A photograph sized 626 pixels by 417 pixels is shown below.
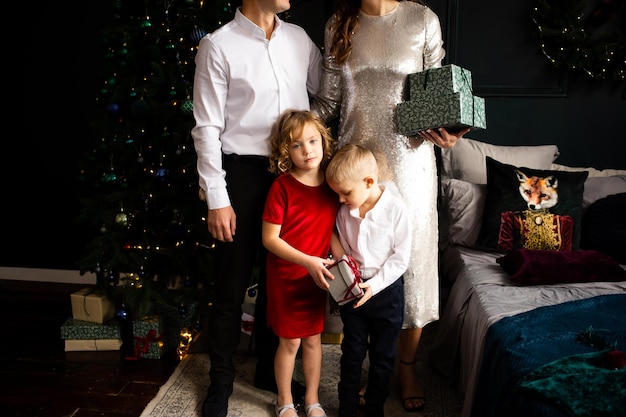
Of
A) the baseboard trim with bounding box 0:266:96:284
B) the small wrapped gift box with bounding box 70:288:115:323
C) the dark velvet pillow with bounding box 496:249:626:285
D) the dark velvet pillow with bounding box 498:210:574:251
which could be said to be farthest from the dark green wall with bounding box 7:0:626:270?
the dark velvet pillow with bounding box 496:249:626:285

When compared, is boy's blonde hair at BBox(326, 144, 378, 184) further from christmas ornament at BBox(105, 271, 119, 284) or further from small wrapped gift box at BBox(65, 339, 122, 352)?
small wrapped gift box at BBox(65, 339, 122, 352)

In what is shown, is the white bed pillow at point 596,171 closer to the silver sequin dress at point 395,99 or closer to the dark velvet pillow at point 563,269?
the dark velvet pillow at point 563,269

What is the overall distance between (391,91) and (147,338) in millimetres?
1642

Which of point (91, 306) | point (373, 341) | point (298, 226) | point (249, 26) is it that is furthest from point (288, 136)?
point (91, 306)

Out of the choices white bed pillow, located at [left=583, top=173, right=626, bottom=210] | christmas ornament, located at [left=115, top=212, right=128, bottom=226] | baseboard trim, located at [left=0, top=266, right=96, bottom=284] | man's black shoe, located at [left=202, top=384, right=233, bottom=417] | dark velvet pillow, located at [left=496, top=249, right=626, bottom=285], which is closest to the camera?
man's black shoe, located at [left=202, top=384, right=233, bottom=417]

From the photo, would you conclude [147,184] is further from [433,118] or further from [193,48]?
[433,118]

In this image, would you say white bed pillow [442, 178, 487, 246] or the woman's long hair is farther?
white bed pillow [442, 178, 487, 246]

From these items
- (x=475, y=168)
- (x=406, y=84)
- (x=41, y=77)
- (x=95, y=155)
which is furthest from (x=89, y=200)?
(x=475, y=168)

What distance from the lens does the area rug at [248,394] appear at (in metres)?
2.22

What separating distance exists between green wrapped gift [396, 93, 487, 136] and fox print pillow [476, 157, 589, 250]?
747 mm

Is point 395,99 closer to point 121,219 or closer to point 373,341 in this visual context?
point 373,341

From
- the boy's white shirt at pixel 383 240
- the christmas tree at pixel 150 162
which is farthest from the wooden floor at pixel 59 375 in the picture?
the boy's white shirt at pixel 383 240

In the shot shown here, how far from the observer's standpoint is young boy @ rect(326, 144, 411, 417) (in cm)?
187

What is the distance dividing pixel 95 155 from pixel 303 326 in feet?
4.85
